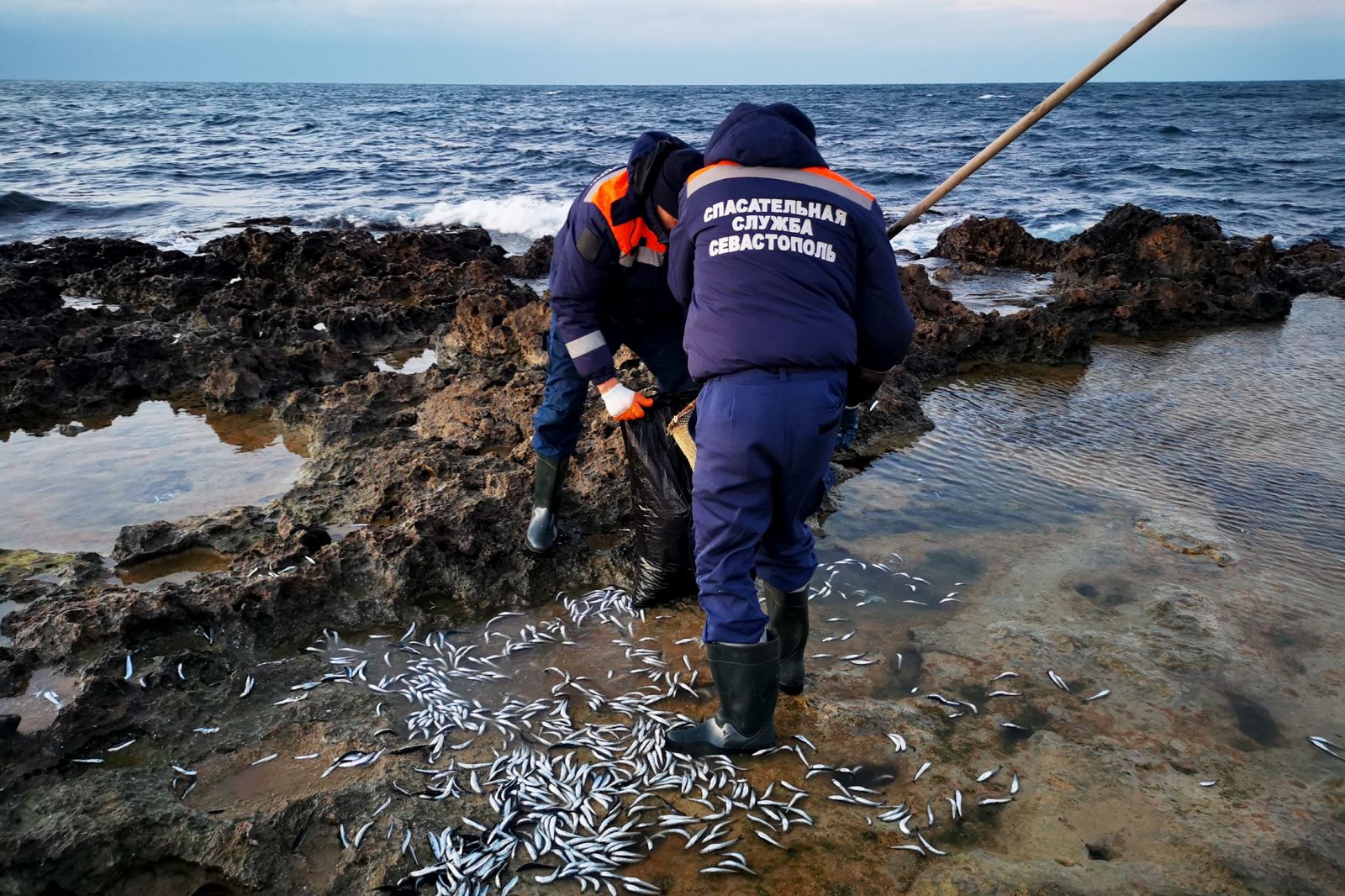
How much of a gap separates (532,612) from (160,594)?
7.13 ft

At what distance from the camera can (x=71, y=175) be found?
2819cm

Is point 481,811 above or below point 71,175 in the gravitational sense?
below

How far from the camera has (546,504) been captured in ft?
19.2

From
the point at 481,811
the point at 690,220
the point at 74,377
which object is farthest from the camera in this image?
the point at 74,377

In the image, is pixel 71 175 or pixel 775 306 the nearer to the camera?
pixel 775 306

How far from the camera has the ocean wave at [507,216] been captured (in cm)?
2202

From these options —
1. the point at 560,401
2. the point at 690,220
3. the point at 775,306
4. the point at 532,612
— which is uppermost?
the point at 690,220

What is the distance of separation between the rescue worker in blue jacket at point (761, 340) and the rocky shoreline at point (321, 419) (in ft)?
6.24

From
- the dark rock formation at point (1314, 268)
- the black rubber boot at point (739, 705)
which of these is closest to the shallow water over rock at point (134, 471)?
the black rubber boot at point (739, 705)

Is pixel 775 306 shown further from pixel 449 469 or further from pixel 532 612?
pixel 449 469

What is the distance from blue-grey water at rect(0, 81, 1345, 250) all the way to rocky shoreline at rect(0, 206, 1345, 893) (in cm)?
653

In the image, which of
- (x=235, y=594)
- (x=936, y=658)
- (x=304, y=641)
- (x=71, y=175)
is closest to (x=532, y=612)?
(x=304, y=641)

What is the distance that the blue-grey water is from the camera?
22.3 metres

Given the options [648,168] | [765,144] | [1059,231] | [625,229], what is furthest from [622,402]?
[1059,231]
